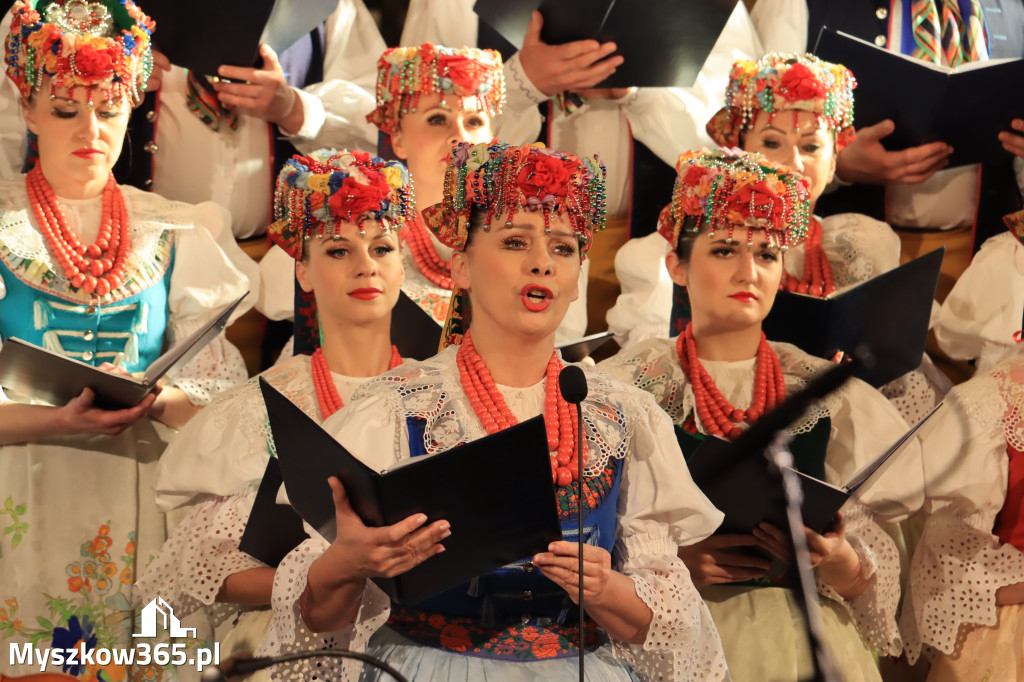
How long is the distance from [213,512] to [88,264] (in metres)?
0.72

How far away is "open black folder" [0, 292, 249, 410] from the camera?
2.52m

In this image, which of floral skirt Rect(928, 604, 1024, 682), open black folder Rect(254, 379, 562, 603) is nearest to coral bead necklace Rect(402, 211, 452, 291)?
open black folder Rect(254, 379, 562, 603)

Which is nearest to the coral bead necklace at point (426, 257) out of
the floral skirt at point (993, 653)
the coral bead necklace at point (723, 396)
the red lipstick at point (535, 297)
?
the coral bead necklace at point (723, 396)

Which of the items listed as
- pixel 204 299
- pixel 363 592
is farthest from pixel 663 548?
pixel 204 299

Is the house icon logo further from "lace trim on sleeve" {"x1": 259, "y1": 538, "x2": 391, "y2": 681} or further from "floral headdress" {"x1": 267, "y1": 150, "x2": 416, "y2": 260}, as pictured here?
"floral headdress" {"x1": 267, "y1": 150, "x2": 416, "y2": 260}

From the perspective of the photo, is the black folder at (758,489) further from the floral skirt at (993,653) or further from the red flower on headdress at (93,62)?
the red flower on headdress at (93,62)

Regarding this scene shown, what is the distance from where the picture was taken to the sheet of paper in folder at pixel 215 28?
307 cm

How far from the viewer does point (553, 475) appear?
→ 2.04m

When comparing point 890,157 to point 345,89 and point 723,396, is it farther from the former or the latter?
point 345,89

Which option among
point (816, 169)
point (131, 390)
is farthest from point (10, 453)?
point (816, 169)

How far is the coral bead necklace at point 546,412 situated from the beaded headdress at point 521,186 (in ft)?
0.69

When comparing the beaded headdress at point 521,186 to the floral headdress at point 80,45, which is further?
the floral headdress at point 80,45

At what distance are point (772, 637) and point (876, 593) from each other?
0.26 meters

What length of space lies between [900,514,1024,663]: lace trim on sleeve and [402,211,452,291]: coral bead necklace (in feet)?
3.84
